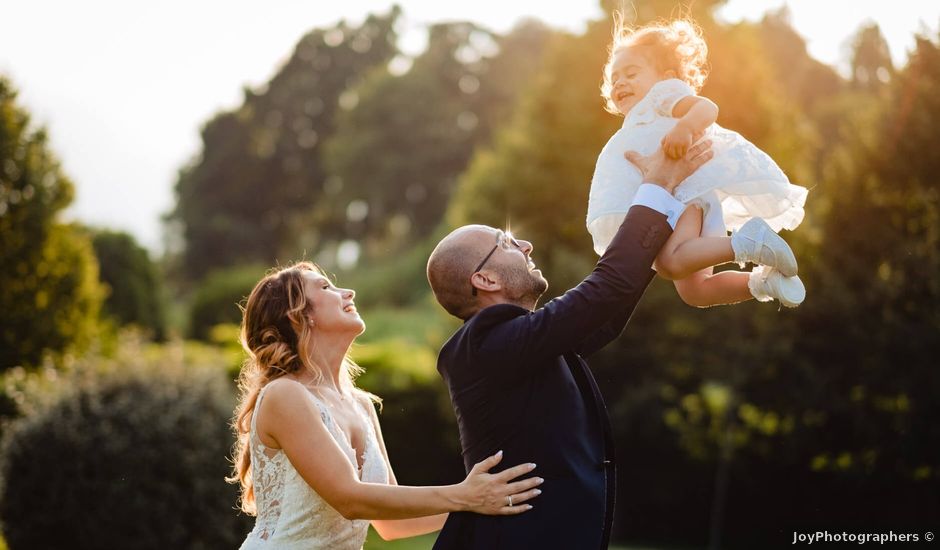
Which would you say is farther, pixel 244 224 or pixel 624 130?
pixel 244 224

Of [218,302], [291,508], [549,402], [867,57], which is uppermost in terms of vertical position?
[867,57]

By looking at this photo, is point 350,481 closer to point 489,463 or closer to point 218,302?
point 489,463

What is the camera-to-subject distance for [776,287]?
2.95 meters

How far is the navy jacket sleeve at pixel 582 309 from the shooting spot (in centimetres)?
259

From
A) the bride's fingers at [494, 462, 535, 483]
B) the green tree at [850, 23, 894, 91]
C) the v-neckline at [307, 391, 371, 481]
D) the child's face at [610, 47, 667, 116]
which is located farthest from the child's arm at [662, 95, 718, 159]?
the green tree at [850, 23, 894, 91]

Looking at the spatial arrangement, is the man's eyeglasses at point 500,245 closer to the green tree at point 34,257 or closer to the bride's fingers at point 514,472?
the bride's fingers at point 514,472

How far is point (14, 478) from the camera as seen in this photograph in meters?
9.15

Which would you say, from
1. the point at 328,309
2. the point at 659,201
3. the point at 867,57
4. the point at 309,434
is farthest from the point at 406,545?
the point at 867,57

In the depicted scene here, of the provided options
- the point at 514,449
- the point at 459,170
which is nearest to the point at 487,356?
the point at 514,449

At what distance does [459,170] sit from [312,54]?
25.7ft

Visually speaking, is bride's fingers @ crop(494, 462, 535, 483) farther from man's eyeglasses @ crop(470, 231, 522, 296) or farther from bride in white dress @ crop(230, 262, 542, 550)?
man's eyeglasses @ crop(470, 231, 522, 296)

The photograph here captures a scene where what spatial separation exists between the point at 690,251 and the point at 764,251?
211 mm

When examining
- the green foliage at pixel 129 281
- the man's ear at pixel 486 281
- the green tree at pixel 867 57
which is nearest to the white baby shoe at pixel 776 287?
the man's ear at pixel 486 281

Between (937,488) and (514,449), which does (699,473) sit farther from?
(514,449)
